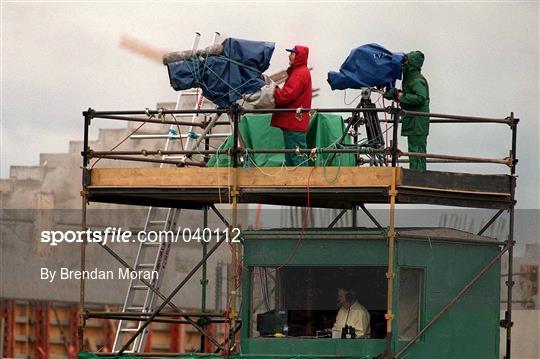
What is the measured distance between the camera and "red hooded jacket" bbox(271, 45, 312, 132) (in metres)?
25.7

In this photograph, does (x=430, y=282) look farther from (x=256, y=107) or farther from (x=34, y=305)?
(x=34, y=305)

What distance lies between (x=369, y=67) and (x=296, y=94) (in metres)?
1.23

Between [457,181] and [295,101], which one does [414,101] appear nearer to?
[457,181]

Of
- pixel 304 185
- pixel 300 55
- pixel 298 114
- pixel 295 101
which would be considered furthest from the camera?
pixel 295 101

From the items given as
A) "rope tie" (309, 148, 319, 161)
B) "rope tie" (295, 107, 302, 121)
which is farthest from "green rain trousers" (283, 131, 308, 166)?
"rope tie" (309, 148, 319, 161)

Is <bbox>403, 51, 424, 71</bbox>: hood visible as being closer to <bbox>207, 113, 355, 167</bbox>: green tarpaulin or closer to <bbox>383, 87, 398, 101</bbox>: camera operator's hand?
<bbox>383, 87, 398, 101</bbox>: camera operator's hand

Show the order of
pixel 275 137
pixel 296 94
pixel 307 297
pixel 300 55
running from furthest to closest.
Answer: pixel 307 297, pixel 275 137, pixel 296 94, pixel 300 55

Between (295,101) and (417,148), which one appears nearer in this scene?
(295,101)

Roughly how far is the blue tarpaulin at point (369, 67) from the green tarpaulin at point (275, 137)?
1.03m

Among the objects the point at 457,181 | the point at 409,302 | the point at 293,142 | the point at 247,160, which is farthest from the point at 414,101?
the point at 409,302

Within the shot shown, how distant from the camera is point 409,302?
25625 millimetres

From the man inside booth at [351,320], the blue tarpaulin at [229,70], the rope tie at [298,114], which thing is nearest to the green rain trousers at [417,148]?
the rope tie at [298,114]

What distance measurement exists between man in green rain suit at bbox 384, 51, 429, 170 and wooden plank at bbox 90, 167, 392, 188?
4.43ft

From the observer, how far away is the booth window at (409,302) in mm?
25375
